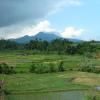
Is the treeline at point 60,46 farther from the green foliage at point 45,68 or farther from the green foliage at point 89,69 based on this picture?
the green foliage at point 45,68

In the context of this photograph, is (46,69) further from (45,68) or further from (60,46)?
(60,46)

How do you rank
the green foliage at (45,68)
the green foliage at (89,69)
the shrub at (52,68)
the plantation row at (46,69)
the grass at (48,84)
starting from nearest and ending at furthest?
the grass at (48,84), the plantation row at (46,69), the green foliage at (45,68), the shrub at (52,68), the green foliage at (89,69)

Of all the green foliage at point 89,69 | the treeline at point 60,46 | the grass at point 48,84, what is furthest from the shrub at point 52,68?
the treeline at point 60,46

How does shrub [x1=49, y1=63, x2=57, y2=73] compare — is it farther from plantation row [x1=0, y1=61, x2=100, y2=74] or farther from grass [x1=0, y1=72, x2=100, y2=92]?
grass [x1=0, y1=72, x2=100, y2=92]

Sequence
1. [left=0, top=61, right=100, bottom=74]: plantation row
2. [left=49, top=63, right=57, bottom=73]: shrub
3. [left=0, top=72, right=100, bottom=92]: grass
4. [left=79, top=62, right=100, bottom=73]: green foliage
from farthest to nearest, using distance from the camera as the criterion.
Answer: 1. [left=79, top=62, right=100, bottom=73]: green foliage
2. [left=49, top=63, right=57, bottom=73]: shrub
3. [left=0, top=61, right=100, bottom=74]: plantation row
4. [left=0, top=72, right=100, bottom=92]: grass

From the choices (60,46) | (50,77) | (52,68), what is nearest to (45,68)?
(52,68)

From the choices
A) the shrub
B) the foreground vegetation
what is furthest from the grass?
the shrub

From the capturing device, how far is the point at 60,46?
140750 mm

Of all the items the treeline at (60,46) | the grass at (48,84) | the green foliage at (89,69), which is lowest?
the grass at (48,84)

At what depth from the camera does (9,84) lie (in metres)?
46.9

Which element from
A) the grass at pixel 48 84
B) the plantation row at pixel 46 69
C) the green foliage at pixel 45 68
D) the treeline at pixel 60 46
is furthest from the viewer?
the treeline at pixel 60 46

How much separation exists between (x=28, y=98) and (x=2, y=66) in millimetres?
28590

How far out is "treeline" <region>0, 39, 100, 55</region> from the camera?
119750 millimetres

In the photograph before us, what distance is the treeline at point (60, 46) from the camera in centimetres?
11975
